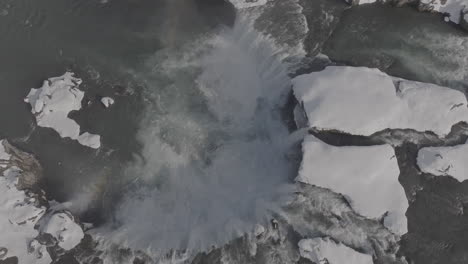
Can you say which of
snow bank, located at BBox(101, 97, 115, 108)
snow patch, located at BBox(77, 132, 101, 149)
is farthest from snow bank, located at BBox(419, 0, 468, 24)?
snow patch, located at BBox(77, 132, 101, 149)

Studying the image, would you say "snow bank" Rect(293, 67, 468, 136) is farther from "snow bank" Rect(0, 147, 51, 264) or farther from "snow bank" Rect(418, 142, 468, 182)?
"snow bank" Rect(0, 147, 51, 264)

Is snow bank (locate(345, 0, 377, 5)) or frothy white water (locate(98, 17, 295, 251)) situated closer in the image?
frothy white water (locate(98, 17, 295, 251))

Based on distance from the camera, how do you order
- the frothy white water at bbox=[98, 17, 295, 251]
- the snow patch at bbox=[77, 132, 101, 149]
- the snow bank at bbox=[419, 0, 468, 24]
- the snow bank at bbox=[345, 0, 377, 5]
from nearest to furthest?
the frothy white water at bbox=[98, 17, 295, 251] → the snow patch at bbox=[77, 132, 101, 149] → the snow bank at bbox=[419, 0, 468, 24] → the snow bank at bbox=[345, 0, 377, 5]

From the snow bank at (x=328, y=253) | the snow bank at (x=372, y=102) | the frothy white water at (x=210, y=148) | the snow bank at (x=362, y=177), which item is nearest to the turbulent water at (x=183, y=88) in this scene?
the frothy white water at (x=210, y=148)

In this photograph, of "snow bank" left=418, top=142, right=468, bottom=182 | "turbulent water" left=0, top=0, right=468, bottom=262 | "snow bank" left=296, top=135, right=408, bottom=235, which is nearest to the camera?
"snow bank" left=296, top=135, right=408, bottom=235

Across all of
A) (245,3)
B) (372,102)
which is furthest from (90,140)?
(372,102)

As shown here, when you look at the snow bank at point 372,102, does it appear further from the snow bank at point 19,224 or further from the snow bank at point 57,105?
the snow bank at point 19,224

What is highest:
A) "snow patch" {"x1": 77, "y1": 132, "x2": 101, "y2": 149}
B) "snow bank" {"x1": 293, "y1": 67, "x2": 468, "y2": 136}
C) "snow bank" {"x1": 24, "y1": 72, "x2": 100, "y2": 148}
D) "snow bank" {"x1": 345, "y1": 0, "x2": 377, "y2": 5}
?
"snow bank" {"x1": 345, "y1": 0, "x2": 377, "y2": 5}

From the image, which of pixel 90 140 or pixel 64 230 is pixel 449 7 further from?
pixel 64 230
